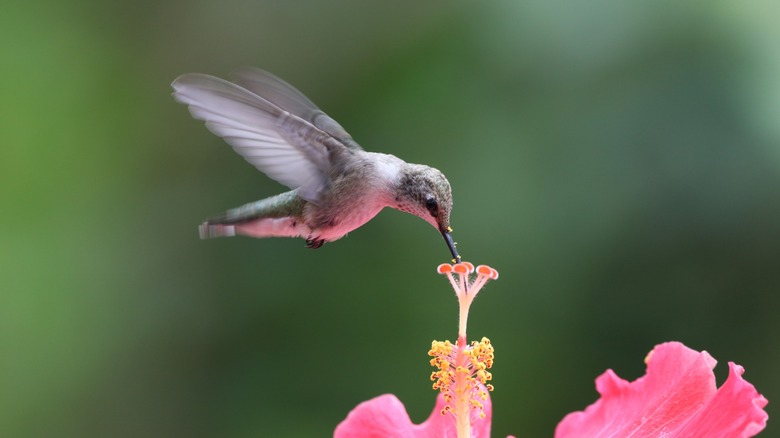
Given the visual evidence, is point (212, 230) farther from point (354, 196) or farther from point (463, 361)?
point (463, 361)

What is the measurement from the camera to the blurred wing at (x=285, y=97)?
1.20 metres

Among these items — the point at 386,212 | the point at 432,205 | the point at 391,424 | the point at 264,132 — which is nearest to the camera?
the point at 432,205

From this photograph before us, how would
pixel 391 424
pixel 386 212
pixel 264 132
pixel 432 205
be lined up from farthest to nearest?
1. pixel 386 212
2. pixel 391 424
3. pixel 264 132
4. pixel 432 205

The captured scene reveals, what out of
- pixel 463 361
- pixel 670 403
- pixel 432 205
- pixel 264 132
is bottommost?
pixel 670 403

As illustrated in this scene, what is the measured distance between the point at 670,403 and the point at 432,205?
431 millimetres

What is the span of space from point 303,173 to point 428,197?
0.70 feet

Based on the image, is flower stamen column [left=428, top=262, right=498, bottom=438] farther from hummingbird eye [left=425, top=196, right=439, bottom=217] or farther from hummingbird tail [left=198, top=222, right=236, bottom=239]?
hummingbird tail [left=198, top=222, right=236, bottom=239]

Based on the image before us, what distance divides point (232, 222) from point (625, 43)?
1261mm

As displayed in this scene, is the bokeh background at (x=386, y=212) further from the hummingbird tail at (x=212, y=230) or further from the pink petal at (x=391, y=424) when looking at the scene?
the hummingbird tail at (x=212, y=230)

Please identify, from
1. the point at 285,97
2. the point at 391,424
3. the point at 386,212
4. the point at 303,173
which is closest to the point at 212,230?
the point at 303,173

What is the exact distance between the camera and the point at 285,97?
4.16 feet

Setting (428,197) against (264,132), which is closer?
(428,197)

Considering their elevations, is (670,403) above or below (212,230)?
below

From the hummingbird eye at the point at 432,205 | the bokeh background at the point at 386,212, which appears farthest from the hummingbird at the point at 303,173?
the bokeh background at the point at 386,212
